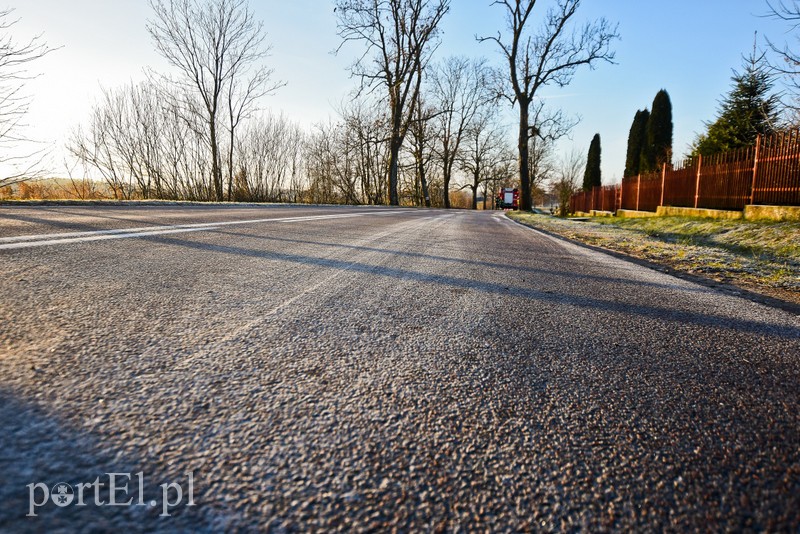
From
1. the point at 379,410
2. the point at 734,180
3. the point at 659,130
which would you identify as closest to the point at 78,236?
the point at 379,410

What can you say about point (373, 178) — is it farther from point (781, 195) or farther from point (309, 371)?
point (309, 371)

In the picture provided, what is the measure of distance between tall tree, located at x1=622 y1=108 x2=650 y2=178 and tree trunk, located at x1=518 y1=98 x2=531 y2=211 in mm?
14045

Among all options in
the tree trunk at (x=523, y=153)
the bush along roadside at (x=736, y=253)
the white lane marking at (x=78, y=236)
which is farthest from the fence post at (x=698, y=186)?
the white lane marking at (x=78, y=236)

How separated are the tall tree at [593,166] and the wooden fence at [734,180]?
19948mm

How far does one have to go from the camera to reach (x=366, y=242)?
3.59 m

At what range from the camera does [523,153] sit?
18.0 meters

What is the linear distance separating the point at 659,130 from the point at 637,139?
10.8 feet

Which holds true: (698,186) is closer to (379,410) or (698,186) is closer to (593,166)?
(379,410)

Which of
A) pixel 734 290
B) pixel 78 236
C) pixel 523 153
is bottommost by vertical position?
pixel 734 290

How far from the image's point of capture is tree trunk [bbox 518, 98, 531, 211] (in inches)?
693

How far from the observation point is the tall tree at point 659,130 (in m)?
23.8

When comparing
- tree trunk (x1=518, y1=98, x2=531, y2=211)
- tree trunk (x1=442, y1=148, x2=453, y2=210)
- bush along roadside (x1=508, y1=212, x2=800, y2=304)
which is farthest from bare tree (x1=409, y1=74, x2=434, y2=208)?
bush along roadside (x1=508, y1=212, x2=800, y2=304)

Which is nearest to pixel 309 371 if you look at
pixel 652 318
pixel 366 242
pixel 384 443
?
pixel 384 443

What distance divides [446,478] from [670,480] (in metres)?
0.39
